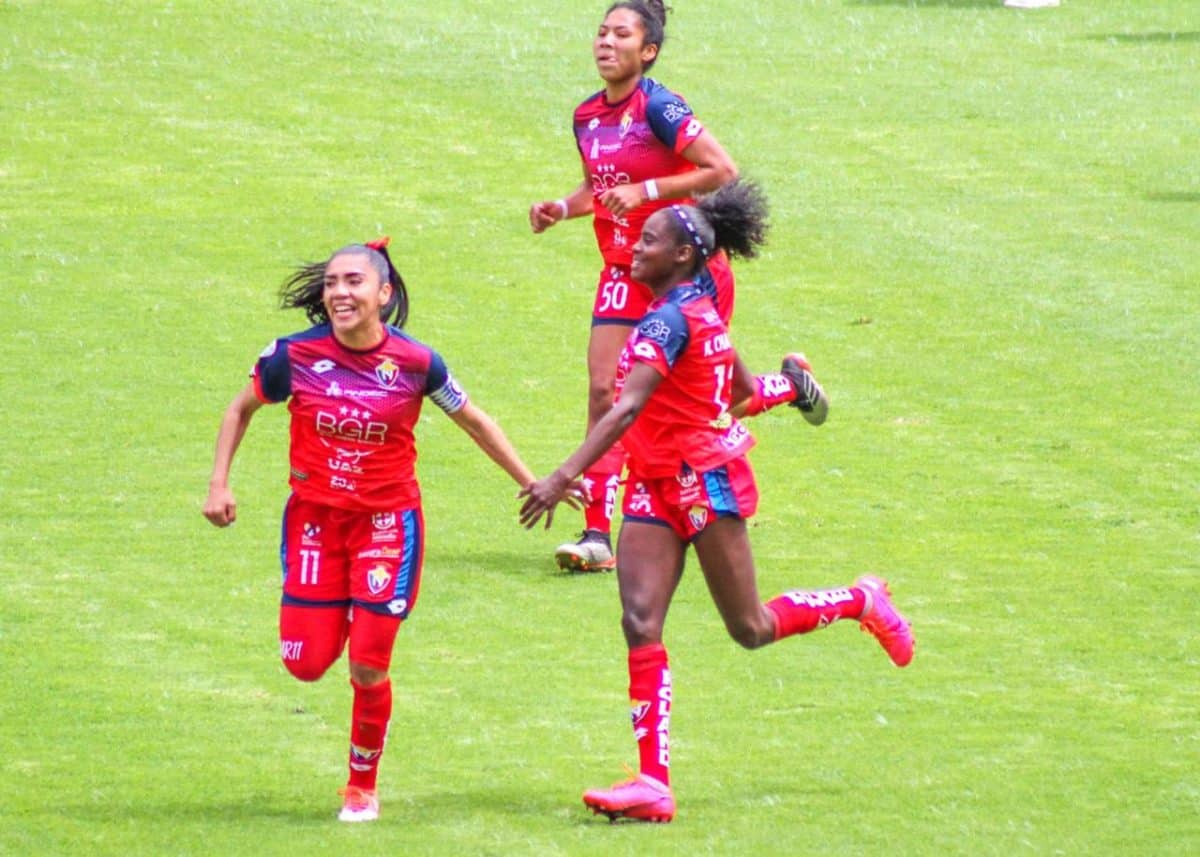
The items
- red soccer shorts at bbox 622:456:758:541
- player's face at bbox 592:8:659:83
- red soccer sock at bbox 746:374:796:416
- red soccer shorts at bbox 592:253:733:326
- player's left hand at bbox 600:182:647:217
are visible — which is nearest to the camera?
red soccer shorts at bbox 622:456:758:541

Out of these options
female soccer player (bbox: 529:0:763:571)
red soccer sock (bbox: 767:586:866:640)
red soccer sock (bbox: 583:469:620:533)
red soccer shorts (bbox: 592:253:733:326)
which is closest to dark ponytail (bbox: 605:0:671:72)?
female soccer player (bbox: 529:0:763:571)

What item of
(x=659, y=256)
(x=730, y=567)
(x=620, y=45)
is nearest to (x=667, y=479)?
(x=730, y=567)

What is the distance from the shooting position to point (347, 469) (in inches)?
339

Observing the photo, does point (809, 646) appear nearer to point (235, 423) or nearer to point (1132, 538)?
point (1132, 538)

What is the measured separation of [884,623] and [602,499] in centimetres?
287

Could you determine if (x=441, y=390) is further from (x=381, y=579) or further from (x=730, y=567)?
(x=730, y=567)

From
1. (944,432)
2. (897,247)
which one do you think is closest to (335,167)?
(897,247)

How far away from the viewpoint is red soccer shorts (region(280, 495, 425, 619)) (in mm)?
8562

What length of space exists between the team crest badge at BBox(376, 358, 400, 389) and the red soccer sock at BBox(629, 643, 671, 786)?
1.29m

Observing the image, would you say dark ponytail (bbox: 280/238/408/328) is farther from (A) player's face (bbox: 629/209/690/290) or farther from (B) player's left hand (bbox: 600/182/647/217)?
(B) player's left hand (bbox: 600/182/647/217)

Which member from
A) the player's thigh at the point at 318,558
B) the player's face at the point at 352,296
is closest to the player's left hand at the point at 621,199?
the player's face at the point at 352,296

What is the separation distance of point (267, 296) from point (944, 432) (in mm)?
5777

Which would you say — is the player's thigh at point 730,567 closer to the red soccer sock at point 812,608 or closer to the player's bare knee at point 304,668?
the red soccer sock at point 812,608

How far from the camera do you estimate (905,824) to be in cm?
834
